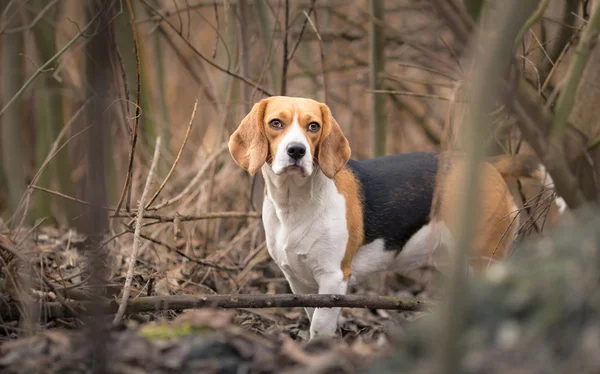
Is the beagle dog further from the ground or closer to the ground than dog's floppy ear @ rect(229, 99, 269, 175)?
closer to the ground

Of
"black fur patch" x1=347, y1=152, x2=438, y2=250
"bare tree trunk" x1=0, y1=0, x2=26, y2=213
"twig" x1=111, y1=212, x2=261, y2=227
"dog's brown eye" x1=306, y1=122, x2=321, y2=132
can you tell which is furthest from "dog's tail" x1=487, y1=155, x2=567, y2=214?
"bare tree trunk" x1=0, y1=0, x2=26, y2=213

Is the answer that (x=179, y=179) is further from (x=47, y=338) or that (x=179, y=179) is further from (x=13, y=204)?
(x=47, y=338)

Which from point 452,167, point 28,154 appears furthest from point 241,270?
point 28,154

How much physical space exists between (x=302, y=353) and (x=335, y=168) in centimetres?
182

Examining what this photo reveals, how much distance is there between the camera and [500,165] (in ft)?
17.0

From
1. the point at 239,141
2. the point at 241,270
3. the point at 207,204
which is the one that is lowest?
the point at 241,270

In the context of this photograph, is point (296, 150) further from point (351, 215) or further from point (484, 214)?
point (484, 214)

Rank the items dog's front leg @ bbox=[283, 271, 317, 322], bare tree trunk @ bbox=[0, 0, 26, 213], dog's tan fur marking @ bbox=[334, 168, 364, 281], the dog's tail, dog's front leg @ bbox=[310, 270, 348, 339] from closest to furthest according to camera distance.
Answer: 1. dog's front leg @ bbox=[310, 270, 348, 339]
2. dog's tan fur marking @ bbox=[334, 168, 364, 281]
3. dog's front leg @ bbox=[283, 271, 317, 322]
4. the dog's tail
5. bare tree trunk @ bbox=[0, 0, 26, 213]

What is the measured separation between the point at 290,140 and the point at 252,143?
1.11 ft

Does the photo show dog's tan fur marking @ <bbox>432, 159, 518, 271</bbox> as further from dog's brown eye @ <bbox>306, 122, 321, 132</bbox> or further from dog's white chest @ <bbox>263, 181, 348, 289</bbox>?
dog's brown eye @ <bbox>306, 122, 321, 132</bbox>

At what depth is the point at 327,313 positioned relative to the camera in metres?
4.43

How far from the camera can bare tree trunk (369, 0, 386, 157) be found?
6.03m

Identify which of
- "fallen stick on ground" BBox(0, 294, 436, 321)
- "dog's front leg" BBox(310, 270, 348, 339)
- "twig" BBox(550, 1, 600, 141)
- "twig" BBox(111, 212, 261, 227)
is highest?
"twig" BBox(550, 1, 600, 141)

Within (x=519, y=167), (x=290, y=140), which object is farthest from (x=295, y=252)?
(x=519, y=167)
